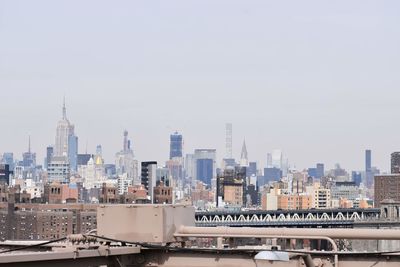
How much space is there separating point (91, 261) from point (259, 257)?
7.57 feet

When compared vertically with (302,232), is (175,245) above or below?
below

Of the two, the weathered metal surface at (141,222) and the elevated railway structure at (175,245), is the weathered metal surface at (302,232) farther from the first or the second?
the weathered metal surface at (141,222)

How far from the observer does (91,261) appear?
546 inches

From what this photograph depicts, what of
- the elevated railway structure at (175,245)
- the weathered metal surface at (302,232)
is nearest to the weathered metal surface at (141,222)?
the elevated railway structure at (175,245)

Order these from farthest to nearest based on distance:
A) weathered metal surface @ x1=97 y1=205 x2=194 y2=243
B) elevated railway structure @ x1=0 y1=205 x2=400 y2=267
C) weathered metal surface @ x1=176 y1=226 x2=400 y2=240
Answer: weathered metal surface @ x1=97 y1=205 x2=194 y2=243, elevated railway structure @ x1=0 y1=205 x2=400 y2=267, weathered metal surface @ x1=176 y1=226 x2=400 y2=240

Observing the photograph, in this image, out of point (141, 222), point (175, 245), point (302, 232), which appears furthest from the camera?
point (175, 245)

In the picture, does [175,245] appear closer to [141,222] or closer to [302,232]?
[141,222]

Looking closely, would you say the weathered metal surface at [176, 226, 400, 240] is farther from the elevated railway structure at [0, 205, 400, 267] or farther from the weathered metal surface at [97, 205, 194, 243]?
the weathered metal surface at [97, 205, 194, 243]

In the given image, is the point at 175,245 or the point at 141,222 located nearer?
the point at 141,222

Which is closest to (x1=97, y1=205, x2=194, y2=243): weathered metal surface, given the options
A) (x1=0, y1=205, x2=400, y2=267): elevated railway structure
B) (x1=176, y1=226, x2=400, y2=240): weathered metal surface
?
(x1=0, y1=205, x2=400, y2=267): elevated railway structure

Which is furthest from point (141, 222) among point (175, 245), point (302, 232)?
point (302, 232)

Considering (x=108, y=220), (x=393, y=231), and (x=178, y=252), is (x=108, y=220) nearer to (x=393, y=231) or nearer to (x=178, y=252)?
(x=178, y=252)

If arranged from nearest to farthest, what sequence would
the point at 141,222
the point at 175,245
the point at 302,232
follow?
the point at 302,232 → the point at 141,222 → the point at 175,245

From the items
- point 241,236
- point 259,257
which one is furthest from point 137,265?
point 259,257
